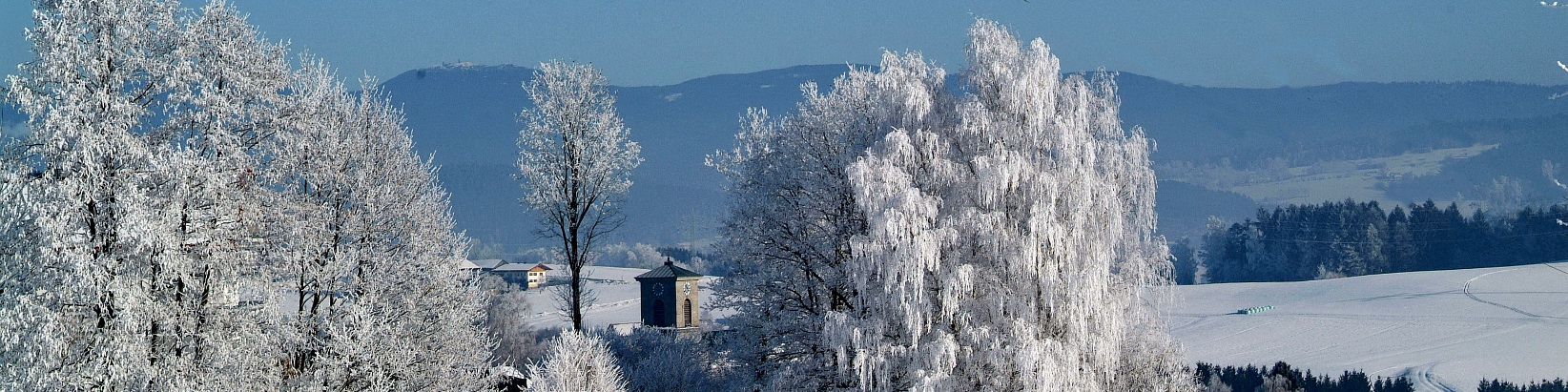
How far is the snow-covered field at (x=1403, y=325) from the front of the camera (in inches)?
2434

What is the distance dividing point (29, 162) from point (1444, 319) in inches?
3385

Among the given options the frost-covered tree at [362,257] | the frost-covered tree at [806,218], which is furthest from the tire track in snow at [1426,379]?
the frost-covered tree at [362,257]

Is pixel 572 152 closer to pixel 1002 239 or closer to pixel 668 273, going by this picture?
pixel 1002 239

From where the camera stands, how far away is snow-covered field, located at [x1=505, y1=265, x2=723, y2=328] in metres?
106

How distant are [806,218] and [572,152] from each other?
7.93 m

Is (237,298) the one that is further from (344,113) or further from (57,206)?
(344,113)

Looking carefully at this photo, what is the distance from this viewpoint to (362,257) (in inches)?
827

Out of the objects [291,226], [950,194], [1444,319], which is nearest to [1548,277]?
[1444,319]

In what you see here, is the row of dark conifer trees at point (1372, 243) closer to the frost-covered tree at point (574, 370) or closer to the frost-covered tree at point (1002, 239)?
the frost-covered tree at point (1002, 239)

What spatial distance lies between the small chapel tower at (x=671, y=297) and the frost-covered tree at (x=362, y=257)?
47124mm

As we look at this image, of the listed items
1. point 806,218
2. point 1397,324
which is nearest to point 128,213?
point 806,218

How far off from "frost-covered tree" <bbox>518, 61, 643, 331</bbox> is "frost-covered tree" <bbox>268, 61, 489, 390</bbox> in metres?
5.62

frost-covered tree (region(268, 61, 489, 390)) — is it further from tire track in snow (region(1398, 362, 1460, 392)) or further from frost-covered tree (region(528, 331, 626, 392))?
tire track in snow (region(1398, 362, 1460, 392))

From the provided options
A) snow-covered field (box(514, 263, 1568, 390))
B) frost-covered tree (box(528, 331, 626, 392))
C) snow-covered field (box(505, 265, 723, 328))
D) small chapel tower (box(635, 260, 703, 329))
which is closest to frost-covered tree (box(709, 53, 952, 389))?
frost-covered tree (box(528, 331, 626, 392))
